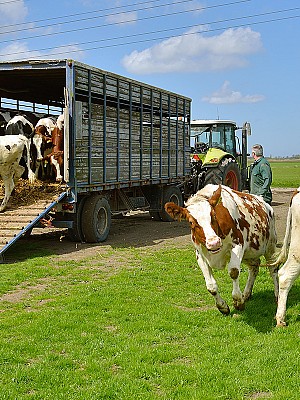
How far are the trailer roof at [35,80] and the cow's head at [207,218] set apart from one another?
5.97 meters

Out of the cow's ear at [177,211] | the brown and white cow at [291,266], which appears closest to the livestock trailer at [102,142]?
the cow's ear at [177,211]

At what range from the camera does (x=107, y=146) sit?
13117 mm

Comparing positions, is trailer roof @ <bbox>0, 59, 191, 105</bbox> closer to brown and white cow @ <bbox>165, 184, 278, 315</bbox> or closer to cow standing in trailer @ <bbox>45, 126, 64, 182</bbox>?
cow standing in trailer @ <bbox>45, 126, 64, 182</bbox>

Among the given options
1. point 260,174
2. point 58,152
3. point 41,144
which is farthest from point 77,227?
point 260,174

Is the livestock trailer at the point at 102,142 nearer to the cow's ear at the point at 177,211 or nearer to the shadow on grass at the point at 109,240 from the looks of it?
the shadow on grass at the point at 109,240

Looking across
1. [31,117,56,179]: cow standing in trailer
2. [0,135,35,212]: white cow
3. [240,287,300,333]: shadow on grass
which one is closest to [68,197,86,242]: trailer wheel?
[31,117,56,179]: cow standing in trailer

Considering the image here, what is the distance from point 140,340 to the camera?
620 cm

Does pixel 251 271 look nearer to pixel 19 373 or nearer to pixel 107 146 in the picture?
pixel 19 373

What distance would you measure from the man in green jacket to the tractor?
28.3 feet

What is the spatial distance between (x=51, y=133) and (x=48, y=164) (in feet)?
2.41

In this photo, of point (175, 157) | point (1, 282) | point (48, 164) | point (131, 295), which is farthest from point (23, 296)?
point (175, 157)

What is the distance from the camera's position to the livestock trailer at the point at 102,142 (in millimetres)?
11820

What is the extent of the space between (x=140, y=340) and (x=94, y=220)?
680 cm

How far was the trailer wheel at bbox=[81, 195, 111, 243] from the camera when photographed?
504 inches
